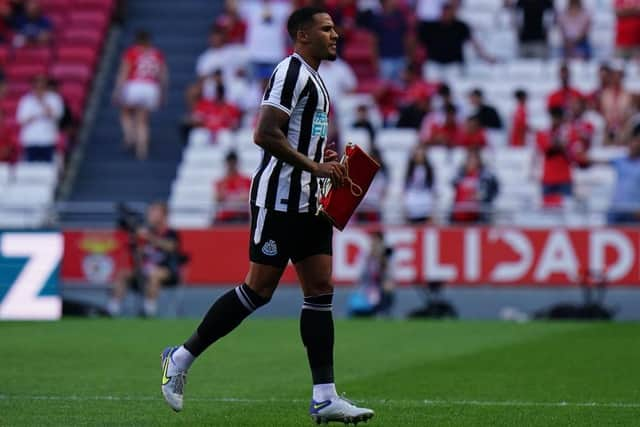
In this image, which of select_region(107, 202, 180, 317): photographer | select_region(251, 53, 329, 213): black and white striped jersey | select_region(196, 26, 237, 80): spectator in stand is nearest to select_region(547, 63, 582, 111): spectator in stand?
select_region(196, 26, 237, 80): spectator in stand

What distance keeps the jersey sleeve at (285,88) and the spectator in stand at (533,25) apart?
15.2 metres

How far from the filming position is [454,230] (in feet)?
64.6

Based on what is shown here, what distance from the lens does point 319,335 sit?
833 cm

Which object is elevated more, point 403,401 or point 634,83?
point 634,83

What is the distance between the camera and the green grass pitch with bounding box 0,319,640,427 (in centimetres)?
862

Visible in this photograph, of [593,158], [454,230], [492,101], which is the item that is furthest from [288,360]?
[492,101]

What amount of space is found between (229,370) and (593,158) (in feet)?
32.7

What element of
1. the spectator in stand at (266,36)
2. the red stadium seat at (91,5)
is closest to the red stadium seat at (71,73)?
the red stadium seat at (91,5)

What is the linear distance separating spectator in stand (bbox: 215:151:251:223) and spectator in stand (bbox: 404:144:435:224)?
2199mm

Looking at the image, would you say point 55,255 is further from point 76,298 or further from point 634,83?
point 634,83

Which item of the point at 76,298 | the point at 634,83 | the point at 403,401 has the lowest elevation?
the point at 76,298

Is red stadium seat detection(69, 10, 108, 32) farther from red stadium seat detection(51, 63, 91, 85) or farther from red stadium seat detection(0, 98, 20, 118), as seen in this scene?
red stadium seat detection(0, 98, 20, 118)

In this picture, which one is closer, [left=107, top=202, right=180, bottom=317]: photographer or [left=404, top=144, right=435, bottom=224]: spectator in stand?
[left=107, top=202, right=180, bottom=317]: photographer

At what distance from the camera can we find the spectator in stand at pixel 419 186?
65.5ft
